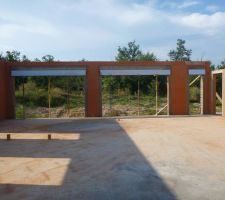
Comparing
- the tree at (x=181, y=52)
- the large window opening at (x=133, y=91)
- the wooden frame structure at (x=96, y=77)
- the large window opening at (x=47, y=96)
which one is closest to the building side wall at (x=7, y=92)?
the wooden frame structure at (x=96, y=77)

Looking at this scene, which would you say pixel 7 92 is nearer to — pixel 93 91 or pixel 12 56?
pixel 93 91

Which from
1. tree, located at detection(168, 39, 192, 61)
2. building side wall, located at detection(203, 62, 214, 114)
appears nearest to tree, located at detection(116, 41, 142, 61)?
tree, located at detection(168, 39, 192, 61)

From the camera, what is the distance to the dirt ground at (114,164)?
23.4 ft

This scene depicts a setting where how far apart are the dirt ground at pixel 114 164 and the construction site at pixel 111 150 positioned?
18mm

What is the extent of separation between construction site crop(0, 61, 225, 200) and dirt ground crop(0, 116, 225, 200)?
18mm

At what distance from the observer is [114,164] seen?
945 centimetres

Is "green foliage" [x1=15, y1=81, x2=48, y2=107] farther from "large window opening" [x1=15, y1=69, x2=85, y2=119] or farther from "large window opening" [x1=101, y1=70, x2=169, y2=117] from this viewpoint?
"large window opening" [x1=101, y1=70, x2=169, y2=117]

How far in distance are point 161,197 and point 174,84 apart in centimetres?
1654

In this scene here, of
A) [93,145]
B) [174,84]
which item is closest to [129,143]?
[93,145]

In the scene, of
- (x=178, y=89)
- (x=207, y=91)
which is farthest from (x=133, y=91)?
(x=207, y=91)

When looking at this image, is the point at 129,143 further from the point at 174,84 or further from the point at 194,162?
the point at 174,84

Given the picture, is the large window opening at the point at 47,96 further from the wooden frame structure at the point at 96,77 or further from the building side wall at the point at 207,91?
the building side wall at the point at 207,91

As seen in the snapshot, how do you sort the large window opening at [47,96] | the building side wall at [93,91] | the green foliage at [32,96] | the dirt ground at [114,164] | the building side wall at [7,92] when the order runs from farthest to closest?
the green foliage at [32,96] < the large window opening at [47,96] < the building side wall at [93,91] < the building side wall at [7,92] < the dirt ground at [114,164]

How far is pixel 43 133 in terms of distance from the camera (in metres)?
15.5
